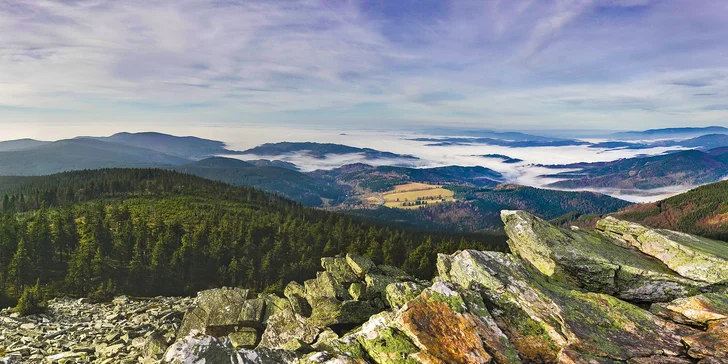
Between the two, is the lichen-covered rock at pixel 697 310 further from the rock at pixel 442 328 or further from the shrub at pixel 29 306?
the shrub at pixel 29 306

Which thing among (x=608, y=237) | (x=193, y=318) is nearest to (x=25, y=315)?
(x=193, y=318)

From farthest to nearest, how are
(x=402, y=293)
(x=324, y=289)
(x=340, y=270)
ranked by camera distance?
1. (x=340, y=270)
2. (x=324, y=289)
3. (x=402, y=293)

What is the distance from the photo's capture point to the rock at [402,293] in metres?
27.9

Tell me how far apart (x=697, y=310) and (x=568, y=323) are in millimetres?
7818

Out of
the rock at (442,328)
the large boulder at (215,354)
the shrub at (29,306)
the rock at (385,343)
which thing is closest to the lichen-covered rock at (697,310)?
the rock at (442,328)

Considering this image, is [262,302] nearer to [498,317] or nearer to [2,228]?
[498,317]

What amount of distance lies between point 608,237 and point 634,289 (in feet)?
36.0

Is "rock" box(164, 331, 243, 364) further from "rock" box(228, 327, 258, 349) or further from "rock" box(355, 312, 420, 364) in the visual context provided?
"rock" box(228, 327, 258, 349)

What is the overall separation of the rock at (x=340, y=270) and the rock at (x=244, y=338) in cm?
1219

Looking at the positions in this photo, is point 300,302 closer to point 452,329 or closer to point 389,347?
point 389,347

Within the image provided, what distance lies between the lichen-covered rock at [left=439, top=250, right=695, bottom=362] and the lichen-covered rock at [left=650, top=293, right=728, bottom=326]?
141 cm

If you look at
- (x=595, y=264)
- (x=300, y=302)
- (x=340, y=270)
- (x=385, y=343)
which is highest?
(x=595, y=264)

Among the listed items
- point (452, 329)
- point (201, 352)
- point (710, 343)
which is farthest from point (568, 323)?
point (201, 352)

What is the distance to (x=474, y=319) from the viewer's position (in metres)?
19.8
